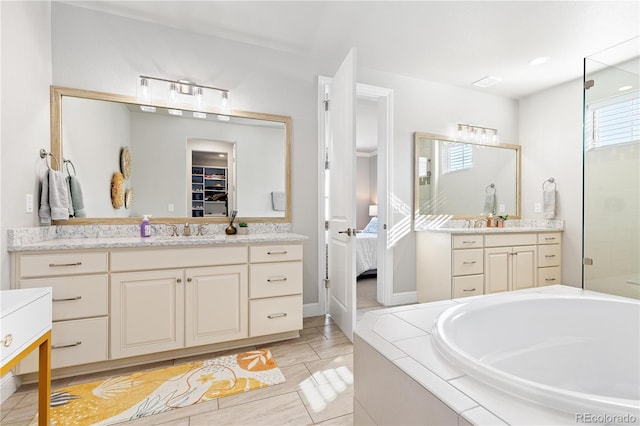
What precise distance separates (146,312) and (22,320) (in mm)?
882

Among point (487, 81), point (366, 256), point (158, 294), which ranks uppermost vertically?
point (487, 81)

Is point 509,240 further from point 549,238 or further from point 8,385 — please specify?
point 8,385

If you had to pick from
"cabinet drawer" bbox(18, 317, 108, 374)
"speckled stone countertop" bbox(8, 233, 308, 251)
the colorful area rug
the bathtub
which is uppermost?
"speckled stone countertop" bbox(8, 233, 308, 251)

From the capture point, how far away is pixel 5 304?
1.05 meters

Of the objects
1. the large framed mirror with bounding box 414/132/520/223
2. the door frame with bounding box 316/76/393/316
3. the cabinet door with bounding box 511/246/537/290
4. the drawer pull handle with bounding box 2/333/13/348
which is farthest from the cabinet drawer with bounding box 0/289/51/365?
the cabinet door with bounding box 511/246/537/290

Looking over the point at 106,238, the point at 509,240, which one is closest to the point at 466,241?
the point at 509,240

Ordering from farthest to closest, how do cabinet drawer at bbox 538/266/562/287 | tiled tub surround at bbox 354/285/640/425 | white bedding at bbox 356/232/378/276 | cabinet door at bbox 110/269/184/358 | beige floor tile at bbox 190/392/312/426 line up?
white bedding at bbox 356/232/378/276 < cabinet drawer at bbox 538/266/562/287 < cabinet door at bbox 110/269/184/358 < beige floor tile at bbox 190/392/312/426 < tiled tub surround at bbox 354/285/640/425

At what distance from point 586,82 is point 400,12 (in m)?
1.48

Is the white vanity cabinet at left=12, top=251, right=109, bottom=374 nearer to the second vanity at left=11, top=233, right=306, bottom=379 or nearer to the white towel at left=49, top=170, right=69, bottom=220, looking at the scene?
the second vanity at left=11, top=233, right=306, bottom=379

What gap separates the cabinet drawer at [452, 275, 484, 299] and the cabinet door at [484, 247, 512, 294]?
0.08 meters

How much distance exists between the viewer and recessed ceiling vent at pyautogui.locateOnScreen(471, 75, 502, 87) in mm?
3341

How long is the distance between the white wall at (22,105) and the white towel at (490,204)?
438 centimetres

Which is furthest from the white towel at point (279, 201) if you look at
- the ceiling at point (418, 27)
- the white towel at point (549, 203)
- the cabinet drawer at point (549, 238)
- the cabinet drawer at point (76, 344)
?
the white towel at point (549, 203)

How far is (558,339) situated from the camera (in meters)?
1.43
